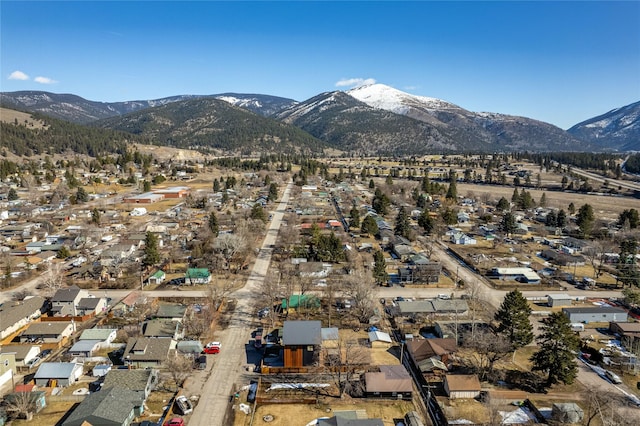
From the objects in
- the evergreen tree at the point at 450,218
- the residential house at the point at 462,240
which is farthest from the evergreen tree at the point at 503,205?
the residential house at the point at 462,240

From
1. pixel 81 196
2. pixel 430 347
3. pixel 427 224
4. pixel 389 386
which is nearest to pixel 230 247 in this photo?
pixel 430 347

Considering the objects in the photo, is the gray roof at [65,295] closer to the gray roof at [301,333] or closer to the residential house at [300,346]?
the gray roof at [301,333]

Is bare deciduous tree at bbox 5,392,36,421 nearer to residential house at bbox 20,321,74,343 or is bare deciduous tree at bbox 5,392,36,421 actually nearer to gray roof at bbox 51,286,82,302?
residential house at bbox 20,321,74,343

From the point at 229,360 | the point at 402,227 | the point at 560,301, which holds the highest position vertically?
the point at 402,227

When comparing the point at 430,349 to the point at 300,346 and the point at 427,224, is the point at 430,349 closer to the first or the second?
the point at 300,346

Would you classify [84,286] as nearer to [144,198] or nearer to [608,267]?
[144,198]

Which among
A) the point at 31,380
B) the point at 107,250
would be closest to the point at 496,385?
the point at 31,380
